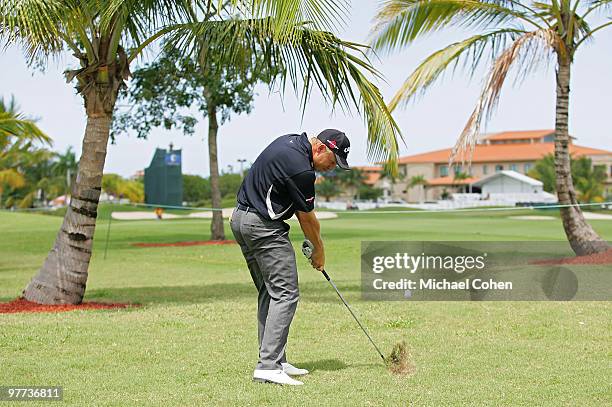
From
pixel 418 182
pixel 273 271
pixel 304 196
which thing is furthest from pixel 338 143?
pixel 418 182

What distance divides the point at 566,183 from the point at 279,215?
11515 mm

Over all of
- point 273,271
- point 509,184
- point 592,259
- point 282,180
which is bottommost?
point 592,259

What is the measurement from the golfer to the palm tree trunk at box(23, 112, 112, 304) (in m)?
4.80

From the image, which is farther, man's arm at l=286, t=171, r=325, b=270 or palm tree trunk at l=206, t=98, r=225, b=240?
palm tree trunk at l=206, t=98, r=225, b=240

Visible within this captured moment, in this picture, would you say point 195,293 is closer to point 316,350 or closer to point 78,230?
point 78,230

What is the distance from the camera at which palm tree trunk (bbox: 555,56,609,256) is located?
16312mm

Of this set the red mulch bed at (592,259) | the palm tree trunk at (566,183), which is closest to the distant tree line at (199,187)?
the palm tree trunk at (566,183)

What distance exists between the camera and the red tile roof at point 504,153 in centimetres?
10600

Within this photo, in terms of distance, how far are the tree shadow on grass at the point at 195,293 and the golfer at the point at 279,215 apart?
4905mm

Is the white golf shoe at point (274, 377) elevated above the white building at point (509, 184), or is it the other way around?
the white building at point (509, 184)

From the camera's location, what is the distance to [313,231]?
→ 6422mm

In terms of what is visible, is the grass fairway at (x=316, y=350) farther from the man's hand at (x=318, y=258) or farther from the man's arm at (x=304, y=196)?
the man's arm at (x=304, y=196)

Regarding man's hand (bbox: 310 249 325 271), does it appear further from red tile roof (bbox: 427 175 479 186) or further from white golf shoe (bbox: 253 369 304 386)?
red tile roof (bbox: 427 175 479 186)

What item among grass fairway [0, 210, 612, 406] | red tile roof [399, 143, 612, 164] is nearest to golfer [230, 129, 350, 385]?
grass fairway [0, 210, 612, 406]
